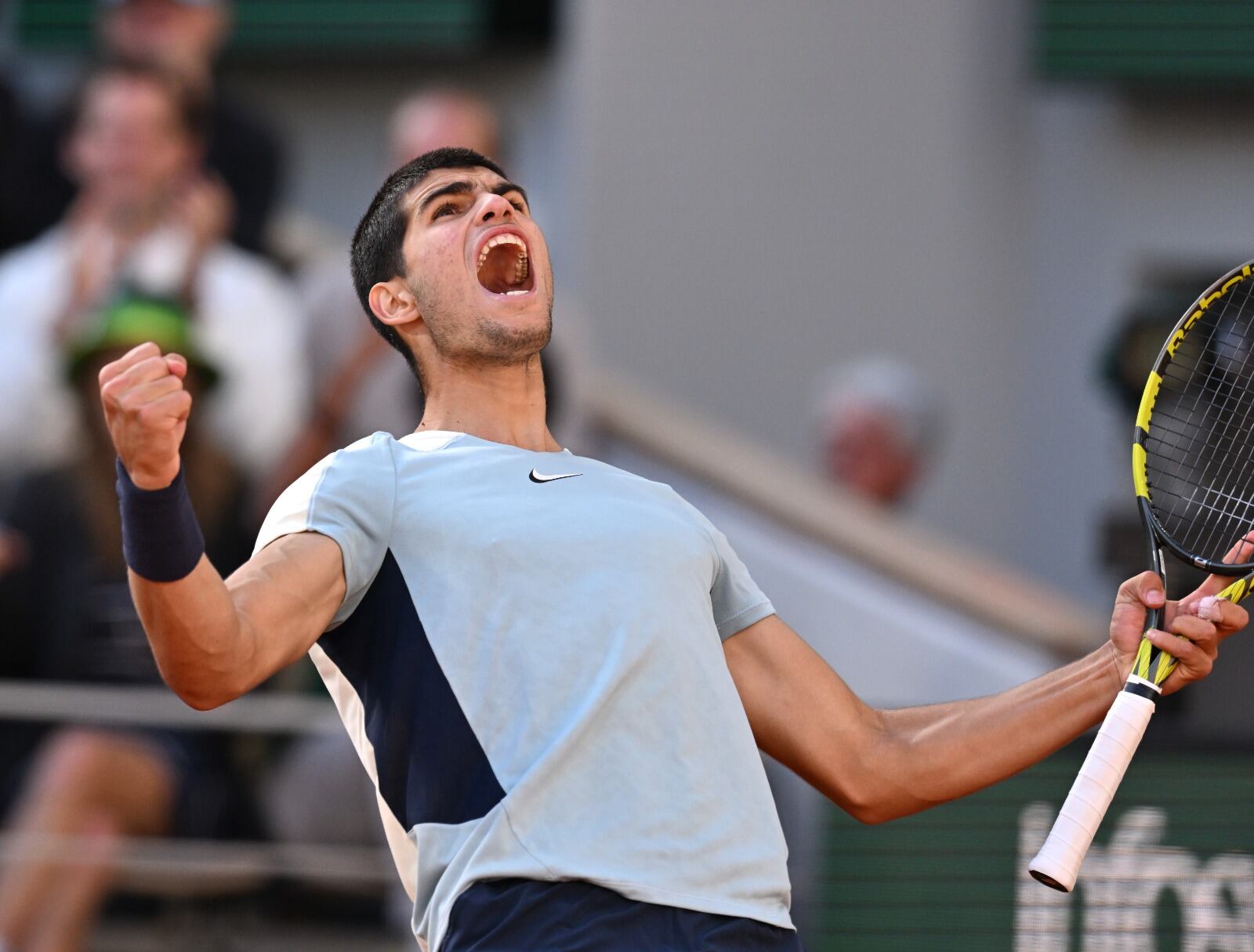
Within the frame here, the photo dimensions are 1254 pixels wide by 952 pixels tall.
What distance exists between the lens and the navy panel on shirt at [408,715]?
8.78 ft

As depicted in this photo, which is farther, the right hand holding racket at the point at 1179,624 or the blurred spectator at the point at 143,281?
the blurred spectator at the point at 143,281

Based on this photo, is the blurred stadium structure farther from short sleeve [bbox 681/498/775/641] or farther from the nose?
the nose

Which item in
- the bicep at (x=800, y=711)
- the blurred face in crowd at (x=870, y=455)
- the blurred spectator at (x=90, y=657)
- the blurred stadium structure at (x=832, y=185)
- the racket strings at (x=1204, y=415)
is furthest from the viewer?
the blurred stadium structure at (x=832, y=185)

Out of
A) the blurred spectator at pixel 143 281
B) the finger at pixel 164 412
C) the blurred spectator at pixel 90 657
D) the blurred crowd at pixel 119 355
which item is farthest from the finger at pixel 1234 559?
the blurred spectator at pixel 143 281

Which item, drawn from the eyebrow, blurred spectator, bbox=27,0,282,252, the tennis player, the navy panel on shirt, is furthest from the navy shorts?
blurred spectator, bbox=27,0,282,252

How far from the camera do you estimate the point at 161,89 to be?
6434 mm

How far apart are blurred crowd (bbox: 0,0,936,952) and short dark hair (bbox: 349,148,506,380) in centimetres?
271

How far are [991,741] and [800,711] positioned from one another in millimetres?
293

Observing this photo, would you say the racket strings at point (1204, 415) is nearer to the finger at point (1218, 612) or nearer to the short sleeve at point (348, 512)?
the finger at point (1218, 612)

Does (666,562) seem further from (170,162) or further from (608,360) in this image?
(608,360)

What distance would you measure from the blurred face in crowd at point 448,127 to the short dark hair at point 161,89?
67 cm

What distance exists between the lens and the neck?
3.00 m

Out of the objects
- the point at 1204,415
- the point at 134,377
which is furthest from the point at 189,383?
the point at 134,377

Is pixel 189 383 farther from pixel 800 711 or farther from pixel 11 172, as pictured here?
pixel 800 711
